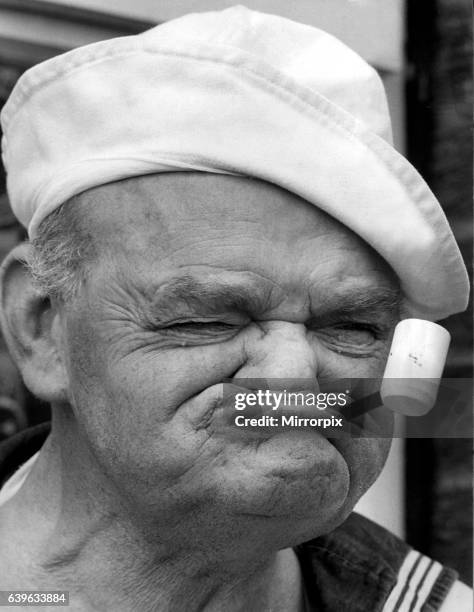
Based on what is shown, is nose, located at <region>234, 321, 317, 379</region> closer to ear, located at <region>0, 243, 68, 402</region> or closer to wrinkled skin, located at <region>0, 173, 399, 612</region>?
wrinkled skin, located at <region>0, 173, 399, 612</region>

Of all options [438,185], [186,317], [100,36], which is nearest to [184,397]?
[186,317]

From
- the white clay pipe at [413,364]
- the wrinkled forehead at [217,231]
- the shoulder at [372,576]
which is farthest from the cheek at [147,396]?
the shoulder at [372,576]

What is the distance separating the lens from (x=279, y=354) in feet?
4.07

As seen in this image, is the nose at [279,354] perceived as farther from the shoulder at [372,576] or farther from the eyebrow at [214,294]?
the shoulder at [372,576]

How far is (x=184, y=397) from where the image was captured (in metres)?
1.23

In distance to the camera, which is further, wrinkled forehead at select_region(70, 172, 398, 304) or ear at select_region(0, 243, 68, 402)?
ear at select_region(0, 243, 68, 402)

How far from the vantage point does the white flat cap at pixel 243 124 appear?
1263mm

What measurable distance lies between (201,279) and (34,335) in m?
0.31

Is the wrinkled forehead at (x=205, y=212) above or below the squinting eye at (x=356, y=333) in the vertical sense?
above

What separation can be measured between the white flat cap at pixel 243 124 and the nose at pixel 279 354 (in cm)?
16

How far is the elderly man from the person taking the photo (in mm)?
1239

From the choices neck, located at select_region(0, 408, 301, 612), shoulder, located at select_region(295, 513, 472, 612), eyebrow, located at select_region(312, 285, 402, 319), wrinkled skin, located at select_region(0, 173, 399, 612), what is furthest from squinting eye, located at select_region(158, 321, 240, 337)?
shoulder, located at select_region(295, 513, 472, 612)

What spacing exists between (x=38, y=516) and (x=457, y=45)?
1192 mm

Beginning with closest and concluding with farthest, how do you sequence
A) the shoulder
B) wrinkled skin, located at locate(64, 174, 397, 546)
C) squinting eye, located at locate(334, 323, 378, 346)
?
wrinkled skin, located at locate(64, 174, 397, 546) < squinting eye, located at locate(334, 323, 378, 346) < the shoulder
